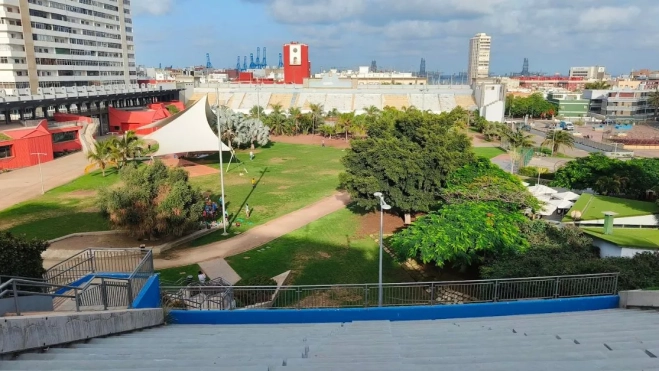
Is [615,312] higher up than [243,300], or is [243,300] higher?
[615,312]

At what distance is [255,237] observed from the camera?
23031mm

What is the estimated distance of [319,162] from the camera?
144 ft

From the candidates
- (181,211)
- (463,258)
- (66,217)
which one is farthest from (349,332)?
(66,217)

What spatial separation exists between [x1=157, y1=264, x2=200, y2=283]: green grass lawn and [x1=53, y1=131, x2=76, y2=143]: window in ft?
110

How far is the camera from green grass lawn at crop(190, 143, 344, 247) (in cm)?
2734

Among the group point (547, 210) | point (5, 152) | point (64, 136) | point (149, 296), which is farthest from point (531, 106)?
point (149, 296)

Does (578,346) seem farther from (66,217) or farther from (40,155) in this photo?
(40,155)

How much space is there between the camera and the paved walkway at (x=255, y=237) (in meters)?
20.3

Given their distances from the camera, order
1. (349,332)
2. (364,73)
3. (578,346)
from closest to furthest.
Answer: (578,346), (349,332), (364,73)

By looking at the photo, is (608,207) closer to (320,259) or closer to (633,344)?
(320,259)

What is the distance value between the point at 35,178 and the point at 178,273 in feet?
77.8

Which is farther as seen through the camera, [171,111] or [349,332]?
[171,111]

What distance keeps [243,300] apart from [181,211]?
27.4 feet

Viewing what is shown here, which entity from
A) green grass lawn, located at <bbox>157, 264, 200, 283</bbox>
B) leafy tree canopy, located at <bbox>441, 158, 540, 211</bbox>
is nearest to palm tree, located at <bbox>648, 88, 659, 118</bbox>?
leafy tree canopy, located at <bbox>441, 158, 540, 211</bbox>
